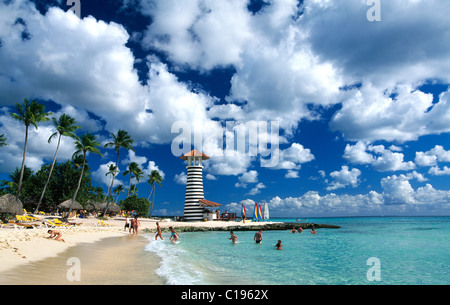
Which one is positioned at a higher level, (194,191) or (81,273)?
(194,191)

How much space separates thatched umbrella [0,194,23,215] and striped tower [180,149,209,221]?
2495 centimetres

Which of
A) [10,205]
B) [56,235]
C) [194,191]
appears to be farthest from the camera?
[194,191]

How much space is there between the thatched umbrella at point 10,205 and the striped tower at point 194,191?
24.9m

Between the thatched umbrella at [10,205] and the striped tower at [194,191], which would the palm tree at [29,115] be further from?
the striped tower at [194,191]

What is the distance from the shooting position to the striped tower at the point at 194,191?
47969mm

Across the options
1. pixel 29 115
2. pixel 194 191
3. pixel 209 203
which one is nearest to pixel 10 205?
pixel 29 115

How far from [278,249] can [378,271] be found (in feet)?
24.5

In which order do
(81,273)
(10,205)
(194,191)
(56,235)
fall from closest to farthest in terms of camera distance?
1. (81,273)
2. (56,235)
3. (10,205)
4. (194,191)

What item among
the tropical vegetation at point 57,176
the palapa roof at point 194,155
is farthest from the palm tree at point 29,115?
the palapa roof at point 194,155

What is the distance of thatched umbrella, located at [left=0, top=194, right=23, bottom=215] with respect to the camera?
27.0 metres

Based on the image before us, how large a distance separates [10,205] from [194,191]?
86.6 ft

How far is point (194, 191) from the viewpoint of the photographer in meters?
47.8

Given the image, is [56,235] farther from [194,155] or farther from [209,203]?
[209,203]
